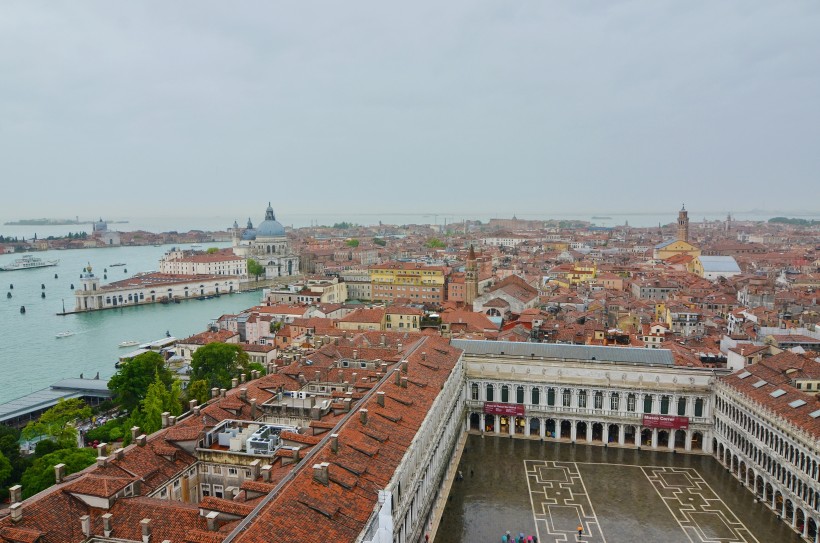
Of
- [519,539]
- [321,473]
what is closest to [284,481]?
[321,473]

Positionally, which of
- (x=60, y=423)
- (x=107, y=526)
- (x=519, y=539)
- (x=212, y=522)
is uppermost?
(x=212, y=522)

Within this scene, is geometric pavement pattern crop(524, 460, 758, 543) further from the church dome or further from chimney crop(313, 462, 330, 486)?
the church dome

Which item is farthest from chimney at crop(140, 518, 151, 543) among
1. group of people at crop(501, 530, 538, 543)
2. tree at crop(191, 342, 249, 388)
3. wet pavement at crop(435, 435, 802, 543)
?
tree at crop(191, 342, 249, 388)

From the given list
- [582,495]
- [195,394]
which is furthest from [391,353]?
[582,495]

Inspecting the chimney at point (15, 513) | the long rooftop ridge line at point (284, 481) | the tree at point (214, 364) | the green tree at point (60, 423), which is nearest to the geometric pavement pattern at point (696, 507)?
the long rooftop ridge line at point (284, 481)

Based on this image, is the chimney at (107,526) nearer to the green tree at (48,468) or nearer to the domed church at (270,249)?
the green tree at (48,468)

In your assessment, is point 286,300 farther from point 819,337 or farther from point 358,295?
point 819,337

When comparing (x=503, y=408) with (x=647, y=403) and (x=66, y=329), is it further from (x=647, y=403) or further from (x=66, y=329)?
(x=66, y=329)
